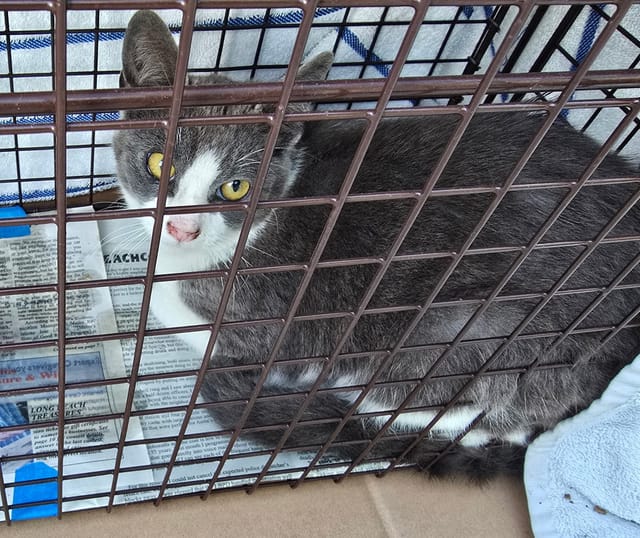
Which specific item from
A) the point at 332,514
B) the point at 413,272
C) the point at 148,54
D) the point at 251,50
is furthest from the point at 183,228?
the point at 332,514

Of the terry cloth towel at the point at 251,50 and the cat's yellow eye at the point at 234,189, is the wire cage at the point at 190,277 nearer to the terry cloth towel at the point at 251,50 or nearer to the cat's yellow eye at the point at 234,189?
the terry cloth towel at the point at 251,50

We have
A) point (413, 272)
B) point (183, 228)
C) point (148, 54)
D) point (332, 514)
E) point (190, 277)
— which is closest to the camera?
point (190, 277)

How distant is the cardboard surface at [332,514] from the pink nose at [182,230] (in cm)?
44

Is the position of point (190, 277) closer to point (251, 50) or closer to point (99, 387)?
point (99, 387)

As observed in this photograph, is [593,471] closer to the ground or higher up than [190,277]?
closer to the ground

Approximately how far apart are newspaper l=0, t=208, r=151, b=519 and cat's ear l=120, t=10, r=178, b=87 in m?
0.40

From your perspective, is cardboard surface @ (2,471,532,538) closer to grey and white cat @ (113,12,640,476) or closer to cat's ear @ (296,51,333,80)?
grey and white cat @ (113,12,640,476)

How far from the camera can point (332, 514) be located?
42.1 inches

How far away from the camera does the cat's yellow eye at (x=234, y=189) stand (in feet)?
2.84

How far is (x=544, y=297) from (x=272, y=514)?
0.56 m

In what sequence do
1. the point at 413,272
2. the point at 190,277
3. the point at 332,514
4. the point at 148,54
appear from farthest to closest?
the point at 332,514 < the point at 413,272 < the point at 148,54 < the point at 190,277

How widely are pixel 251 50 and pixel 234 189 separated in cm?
36

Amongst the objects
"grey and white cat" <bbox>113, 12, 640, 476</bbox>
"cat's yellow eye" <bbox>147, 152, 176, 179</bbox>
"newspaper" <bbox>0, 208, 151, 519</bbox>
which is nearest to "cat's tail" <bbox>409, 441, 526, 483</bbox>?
"grey and white cat" <bbox>113, 12, 640, 476</bbox>

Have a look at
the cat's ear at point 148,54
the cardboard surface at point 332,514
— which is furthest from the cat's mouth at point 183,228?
the cardboard surface at point 332,514
